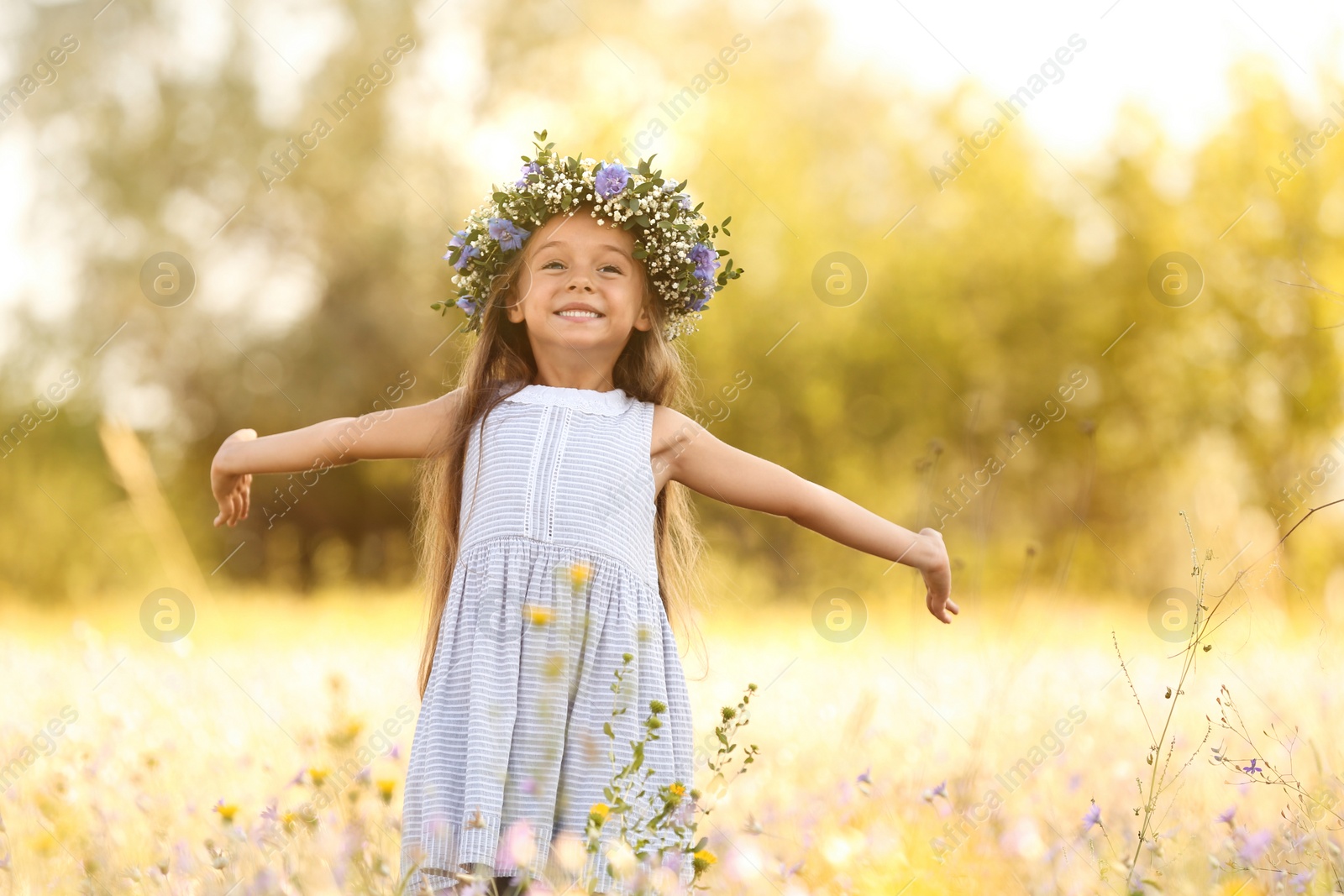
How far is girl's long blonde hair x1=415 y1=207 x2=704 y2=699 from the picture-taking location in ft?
10.9

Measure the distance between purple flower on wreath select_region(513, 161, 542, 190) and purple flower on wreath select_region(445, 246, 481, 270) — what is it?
0.81 ft

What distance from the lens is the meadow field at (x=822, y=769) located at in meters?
2.61

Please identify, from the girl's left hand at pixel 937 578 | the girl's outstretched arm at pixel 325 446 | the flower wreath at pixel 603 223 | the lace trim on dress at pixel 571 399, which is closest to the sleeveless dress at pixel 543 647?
the lace trim on dress at pixel 571 399

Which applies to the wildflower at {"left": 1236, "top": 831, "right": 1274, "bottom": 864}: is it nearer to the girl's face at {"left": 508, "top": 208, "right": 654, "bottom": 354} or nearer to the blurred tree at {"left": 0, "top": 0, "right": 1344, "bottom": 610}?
the girl's face at {"left": 508, "top": 208, "right": 654, "bottom": 354}

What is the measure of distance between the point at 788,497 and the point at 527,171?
1.19m

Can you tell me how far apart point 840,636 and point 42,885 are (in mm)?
5979

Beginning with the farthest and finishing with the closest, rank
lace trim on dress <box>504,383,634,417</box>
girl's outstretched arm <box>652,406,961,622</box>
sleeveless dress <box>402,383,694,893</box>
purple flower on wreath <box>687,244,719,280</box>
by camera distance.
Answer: purple flower on wreath <box>687,244,719,280</box>
lace trim on dress <box>504,383,634,417</box>
girl's outstretched arm <box>652,406,961,622</box>
sleeveless dress <box>402,383,694,893</box>

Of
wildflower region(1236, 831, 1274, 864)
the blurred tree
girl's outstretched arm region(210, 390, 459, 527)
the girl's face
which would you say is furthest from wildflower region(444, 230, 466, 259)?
the blurred tree

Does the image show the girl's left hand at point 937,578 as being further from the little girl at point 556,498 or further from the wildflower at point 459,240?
the wildflower at point 459,240

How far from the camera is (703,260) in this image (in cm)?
354

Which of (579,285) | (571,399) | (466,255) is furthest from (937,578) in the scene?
(466,255)

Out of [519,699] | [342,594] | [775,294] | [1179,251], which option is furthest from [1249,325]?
[519,699]

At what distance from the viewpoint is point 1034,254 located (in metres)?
13.7

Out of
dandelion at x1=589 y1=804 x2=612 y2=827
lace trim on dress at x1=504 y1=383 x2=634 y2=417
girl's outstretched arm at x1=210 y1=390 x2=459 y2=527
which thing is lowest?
dandelion at x1=589 y1=804 x2=612 y2=827
